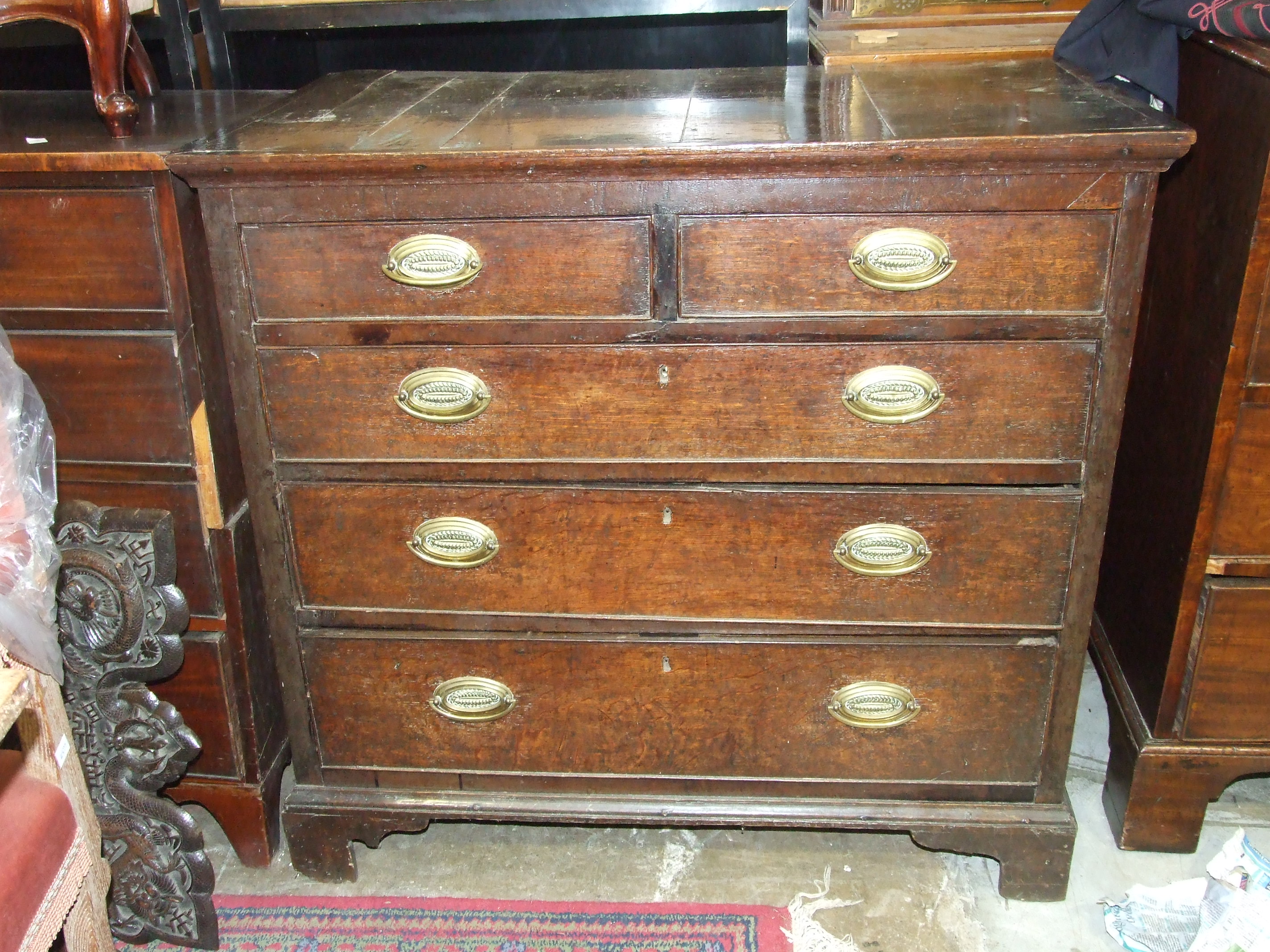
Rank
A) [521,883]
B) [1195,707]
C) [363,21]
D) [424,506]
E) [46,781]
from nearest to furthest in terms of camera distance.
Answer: [46,781] < [424,506] < [1195,707] < [521,883] < [363,21]

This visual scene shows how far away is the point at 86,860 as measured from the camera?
50.5 inches

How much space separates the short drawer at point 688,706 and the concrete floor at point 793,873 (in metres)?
0.21

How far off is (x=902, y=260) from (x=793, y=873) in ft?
3.17

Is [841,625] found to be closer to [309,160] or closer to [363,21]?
[309,160]

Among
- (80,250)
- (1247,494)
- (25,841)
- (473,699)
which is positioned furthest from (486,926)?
(1247,494)

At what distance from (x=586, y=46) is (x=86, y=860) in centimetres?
156

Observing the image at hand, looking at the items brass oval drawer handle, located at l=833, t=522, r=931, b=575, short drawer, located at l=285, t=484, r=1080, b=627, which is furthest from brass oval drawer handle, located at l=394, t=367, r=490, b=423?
brass oval drawer handle, located at l=833, t=522, r=931, b=575

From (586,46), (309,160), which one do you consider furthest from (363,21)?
(309,160)

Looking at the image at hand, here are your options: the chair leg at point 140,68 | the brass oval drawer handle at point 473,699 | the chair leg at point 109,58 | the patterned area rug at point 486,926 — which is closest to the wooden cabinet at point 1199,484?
the patterned area rug at point 486,926

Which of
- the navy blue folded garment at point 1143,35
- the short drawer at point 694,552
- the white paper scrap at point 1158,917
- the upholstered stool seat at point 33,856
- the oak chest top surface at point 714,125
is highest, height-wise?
the navy blue folded garment at point 1143,35

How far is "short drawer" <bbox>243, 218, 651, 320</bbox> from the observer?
1.33m

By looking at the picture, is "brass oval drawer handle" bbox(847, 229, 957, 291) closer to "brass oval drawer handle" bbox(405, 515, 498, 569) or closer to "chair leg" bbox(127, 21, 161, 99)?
"brass oval drawer handle" bbox(405, 515, 498, 569)

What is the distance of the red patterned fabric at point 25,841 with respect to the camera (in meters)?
1.11

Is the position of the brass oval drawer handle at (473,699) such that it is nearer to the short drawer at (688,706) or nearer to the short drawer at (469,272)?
the short drawer at (688,706)
